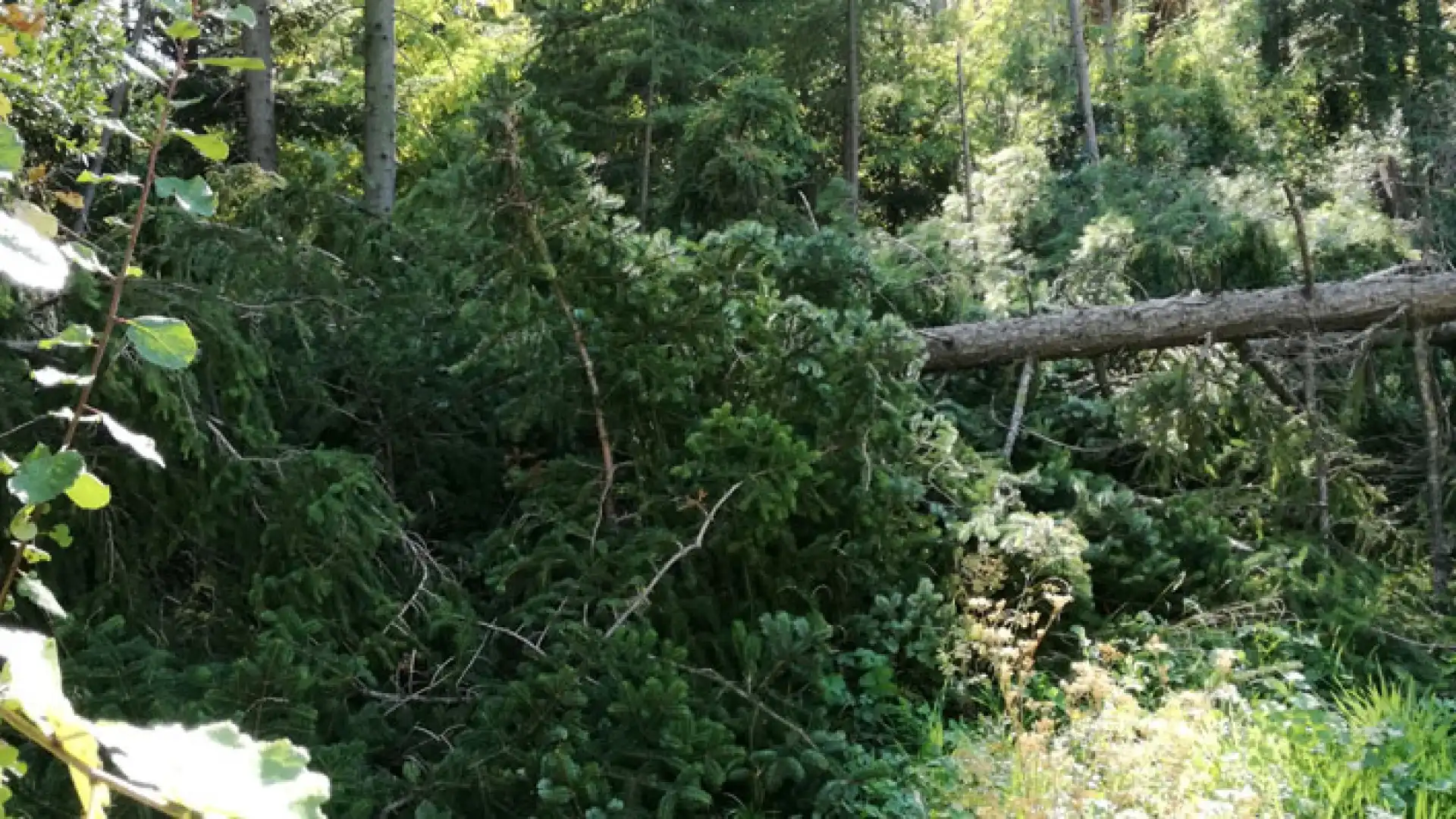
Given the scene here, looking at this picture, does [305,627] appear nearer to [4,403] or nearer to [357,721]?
[357,721]

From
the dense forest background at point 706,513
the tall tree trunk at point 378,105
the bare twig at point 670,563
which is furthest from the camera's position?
the tall tree trunk at point 378,105

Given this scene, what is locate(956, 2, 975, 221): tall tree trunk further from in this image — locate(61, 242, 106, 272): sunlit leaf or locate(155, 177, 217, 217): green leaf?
locate(61, 242, 106, 272): sunlit leaf

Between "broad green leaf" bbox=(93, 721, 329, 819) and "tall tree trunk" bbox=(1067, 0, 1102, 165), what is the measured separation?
14.4m

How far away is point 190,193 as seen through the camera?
1.09 m

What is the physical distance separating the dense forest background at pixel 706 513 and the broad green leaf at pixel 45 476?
1.08ft

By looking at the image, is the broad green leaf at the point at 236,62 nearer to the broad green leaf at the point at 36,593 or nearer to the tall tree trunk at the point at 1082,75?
the broad green leaf at the point at 36,593

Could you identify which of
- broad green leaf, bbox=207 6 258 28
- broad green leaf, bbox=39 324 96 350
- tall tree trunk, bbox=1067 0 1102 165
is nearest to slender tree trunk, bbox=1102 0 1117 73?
tall tree trunk, bbox=1067 0 1102 165

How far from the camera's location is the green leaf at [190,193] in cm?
106

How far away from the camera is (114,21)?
5520 millimetres

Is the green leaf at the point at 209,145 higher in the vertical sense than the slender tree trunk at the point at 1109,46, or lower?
lower

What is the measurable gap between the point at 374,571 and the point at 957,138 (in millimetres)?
13436

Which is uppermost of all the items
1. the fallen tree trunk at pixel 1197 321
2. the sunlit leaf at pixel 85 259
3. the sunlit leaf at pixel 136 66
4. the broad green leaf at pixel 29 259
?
the sunlit leaf at pixel 136 66

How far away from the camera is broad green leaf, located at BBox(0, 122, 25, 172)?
2.17 ft

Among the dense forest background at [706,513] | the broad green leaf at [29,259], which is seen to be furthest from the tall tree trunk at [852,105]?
the broad green leaf at [29,259]
